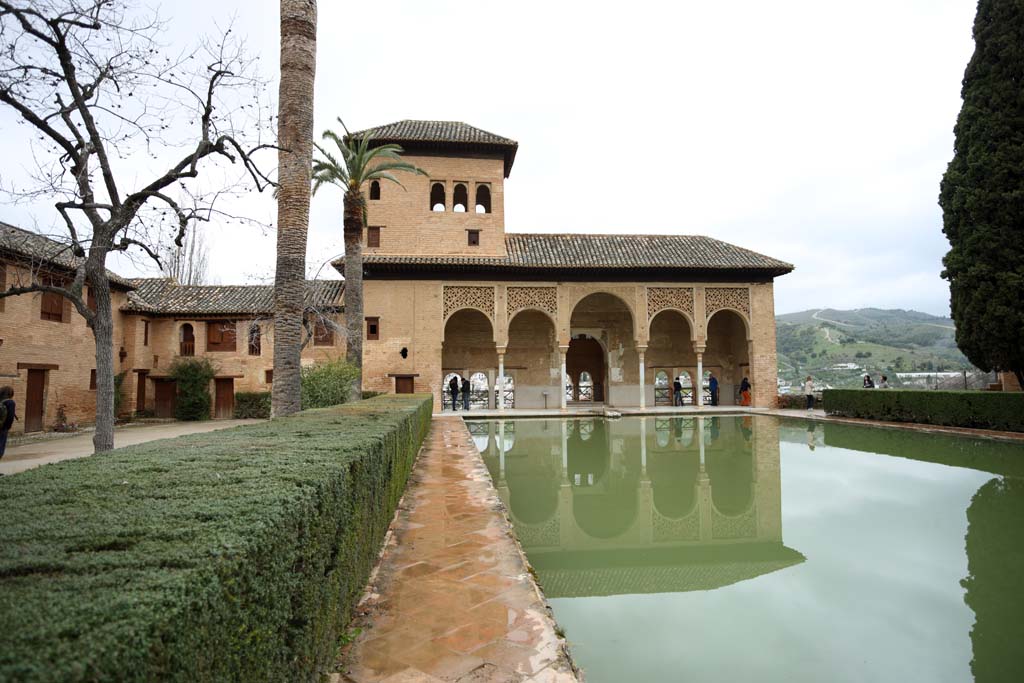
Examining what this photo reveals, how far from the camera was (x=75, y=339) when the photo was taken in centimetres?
1720

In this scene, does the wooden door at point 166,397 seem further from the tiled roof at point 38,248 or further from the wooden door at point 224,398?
the tiled roof at point 38,248

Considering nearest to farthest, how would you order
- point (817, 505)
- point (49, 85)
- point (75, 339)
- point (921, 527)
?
1. point (921, 527)
2. point (817, 505)
3. point (49, 85)
4. point (75, 339)

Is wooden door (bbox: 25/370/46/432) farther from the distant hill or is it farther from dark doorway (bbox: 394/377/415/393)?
the distant hill

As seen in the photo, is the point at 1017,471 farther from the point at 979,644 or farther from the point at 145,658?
the point at 145,658

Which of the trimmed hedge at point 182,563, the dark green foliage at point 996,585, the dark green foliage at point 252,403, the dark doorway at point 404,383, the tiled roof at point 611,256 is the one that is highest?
the tiled roof at point 611,256

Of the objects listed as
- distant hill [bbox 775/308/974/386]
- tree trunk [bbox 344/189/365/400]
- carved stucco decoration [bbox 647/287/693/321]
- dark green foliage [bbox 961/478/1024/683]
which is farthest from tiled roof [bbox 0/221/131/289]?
distant hill [bbox 775/308/974/386]

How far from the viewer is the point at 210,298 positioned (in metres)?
22.4

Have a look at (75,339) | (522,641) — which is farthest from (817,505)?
(75,339)

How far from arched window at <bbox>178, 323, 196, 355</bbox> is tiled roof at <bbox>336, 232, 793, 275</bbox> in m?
6.81

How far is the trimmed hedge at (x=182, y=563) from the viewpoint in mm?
1004

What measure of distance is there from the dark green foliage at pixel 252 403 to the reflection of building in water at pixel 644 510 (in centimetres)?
1275

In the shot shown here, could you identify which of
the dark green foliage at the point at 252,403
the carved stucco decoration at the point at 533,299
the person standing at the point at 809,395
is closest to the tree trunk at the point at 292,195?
the carved stucco decoration at the point at 533,299

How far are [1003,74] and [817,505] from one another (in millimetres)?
15023

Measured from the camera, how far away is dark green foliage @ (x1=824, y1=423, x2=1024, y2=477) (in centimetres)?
898
